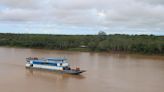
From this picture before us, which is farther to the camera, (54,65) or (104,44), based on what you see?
(104,44)

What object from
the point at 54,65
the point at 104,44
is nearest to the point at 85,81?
the point at 54,65

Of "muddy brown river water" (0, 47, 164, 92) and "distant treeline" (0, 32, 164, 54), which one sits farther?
"distant treeline" (0, 32, 164, 54)

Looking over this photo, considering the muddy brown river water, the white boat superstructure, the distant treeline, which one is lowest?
the muddy brown river water

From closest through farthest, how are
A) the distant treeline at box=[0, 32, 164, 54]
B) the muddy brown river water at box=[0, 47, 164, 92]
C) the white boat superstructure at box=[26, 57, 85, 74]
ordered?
the muddy brown river water at box=[0, 47, 164, 92] < the white boat superstructure at box=[26, 57, 85, 74] < the distant treeline at box=[0, 32, 164, 54]

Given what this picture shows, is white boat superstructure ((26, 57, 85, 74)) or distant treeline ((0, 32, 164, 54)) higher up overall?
distant treeline ((0, 32, 164, 54))

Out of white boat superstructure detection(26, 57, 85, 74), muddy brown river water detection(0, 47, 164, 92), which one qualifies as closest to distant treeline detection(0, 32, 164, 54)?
muddy brown river water detection(0, 47, 164, 92)

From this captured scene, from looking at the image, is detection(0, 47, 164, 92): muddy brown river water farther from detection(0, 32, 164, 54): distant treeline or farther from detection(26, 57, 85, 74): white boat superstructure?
detection(0, 32, 164, 54): distant treeline

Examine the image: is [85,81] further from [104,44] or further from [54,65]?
[104,44]

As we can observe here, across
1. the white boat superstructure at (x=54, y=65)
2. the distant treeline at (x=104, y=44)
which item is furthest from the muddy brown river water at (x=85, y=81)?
the distant treeline at (x=104, y=44)

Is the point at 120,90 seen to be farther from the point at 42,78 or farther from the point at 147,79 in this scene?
the point at 42,78

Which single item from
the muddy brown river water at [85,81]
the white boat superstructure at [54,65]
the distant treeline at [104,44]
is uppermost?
the distant treeline at [104,44]

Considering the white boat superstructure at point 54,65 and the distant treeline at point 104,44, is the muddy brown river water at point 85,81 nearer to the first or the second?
the white boat superstructure at point 54,65

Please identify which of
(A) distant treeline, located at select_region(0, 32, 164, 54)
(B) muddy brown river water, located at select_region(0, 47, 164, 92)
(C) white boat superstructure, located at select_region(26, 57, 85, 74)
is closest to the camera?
(B) muddy brown river water, located at select_region(0, 47, 164, 92)
